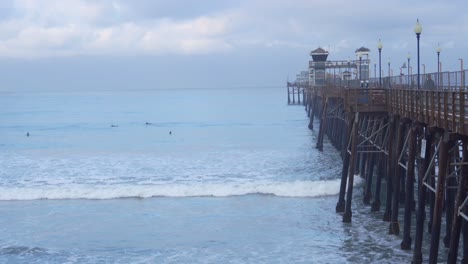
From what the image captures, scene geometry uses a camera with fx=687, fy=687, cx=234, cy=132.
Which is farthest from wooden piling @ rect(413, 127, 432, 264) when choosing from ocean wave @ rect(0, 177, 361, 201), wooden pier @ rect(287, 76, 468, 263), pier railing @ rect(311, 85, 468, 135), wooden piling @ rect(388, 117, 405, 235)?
ocean wave @ rect(0, 177, 361, 201)

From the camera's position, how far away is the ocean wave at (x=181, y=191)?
27455mm

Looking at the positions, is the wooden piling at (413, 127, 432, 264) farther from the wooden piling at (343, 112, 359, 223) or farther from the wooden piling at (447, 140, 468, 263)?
the wooden piling at (343, 112, 359, 223)

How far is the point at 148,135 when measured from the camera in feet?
221

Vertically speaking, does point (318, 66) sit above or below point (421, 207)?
above

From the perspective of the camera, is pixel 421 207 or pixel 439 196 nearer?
pixel 439 196

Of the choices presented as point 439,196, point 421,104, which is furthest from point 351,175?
point 439,196

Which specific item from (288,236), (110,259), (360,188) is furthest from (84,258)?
(360,188)

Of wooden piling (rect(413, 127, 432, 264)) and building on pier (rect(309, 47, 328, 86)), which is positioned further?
building on pier (rect(309, 47, 328, 86))

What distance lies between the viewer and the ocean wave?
27455 mm

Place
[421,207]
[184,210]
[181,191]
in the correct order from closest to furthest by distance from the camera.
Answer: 1. [421,207]
2. [184,210]
3. [181,191]

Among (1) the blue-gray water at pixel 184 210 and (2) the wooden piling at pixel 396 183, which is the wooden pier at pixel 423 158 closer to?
(2) the wooden piling at pixel 396 183

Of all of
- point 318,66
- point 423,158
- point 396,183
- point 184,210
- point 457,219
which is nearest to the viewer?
point 457,219

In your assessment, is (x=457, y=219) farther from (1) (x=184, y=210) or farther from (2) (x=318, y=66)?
(2) (x=318, y=66)

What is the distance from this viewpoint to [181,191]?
28.2 metres
